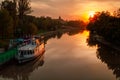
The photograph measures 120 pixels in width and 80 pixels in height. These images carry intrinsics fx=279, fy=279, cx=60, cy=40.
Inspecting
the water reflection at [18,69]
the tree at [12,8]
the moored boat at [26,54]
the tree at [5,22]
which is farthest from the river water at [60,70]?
the tree at [12,8]

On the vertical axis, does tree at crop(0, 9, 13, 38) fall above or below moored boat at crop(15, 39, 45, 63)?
above

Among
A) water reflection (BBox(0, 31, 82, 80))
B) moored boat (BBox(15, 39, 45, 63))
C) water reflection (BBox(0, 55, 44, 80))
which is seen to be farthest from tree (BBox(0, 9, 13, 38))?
water reflection (BBox(0, 55, 44, 80))

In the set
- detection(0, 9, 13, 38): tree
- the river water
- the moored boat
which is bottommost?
the river water

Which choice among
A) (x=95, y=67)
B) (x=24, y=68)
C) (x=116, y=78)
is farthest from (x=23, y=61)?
(x=116, y=78)

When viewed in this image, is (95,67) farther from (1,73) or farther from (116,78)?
(1,73)

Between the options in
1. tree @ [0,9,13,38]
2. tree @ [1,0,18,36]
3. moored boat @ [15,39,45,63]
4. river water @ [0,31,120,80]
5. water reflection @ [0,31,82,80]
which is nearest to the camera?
river water @ [0,31,120,80]

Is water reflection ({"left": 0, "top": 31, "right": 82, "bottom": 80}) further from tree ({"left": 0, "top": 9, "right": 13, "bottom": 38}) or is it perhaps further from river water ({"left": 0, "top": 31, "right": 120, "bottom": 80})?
tree ({"left": 0, "top": 9, "right": 13, "bottom": 38})

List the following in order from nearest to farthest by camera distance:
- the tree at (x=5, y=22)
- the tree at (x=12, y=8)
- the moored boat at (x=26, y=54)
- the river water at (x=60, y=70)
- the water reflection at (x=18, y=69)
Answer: the river water at (x=60, y=70), the water reflection at (x=18, y=69), the moored boat at (x=26, y=54), the tree at (x=5, y=22), the tree at (x=12, y=8)

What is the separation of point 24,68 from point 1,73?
540cm

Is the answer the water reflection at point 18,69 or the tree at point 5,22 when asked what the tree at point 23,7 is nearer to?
the tree at point 5,22

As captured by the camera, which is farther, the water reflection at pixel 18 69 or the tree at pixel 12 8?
the tree at pixel 12 8

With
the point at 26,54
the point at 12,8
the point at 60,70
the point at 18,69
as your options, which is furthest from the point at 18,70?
the point at 12,8

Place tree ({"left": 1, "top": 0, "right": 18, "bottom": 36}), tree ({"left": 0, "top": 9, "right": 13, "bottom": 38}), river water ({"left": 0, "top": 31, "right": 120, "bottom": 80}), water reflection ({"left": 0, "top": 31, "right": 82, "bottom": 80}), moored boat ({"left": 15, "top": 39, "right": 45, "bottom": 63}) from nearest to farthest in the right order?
river water ({"left": 0, "top": 31, "right": 120, "bottom": 80}), water reflection ({"left": 0, "top": 31, "right": 82, "bottom": 80}), moored boat ({"left": 15, "top": 39, "right": 45, "bottom": 63}), tree ({"left": 0, "top": 9, "right": 13, "bottom": 38}), tree ({"left": 1, "top": 0, "right": 18, "bottom": 36})

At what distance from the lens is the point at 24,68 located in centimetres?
4259
